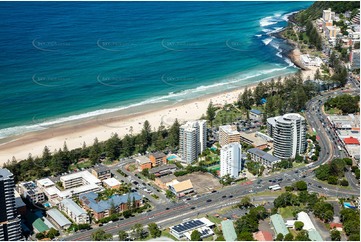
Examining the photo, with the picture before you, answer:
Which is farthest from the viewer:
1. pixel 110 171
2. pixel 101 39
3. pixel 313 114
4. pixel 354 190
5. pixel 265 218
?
pixel 101 39

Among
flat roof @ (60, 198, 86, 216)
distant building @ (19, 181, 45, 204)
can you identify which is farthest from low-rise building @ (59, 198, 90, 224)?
distant building @ (19, 181, 45, 204)

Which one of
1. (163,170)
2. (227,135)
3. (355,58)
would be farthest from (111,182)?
(355,58)

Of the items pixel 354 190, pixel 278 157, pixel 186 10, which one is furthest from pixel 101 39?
pixel 354 190

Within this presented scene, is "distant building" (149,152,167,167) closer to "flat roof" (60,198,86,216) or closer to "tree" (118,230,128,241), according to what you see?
"flat roof" (60,198,86,216)

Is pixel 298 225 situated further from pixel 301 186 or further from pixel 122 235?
pixel 122 235

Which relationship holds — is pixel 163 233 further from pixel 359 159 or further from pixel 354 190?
pixel 359 159

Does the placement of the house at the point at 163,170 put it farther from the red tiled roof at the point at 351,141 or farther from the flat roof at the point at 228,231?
the red tiled roof at the point at 351,141

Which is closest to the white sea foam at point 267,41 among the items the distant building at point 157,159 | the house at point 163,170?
the distant building at point 157,159
